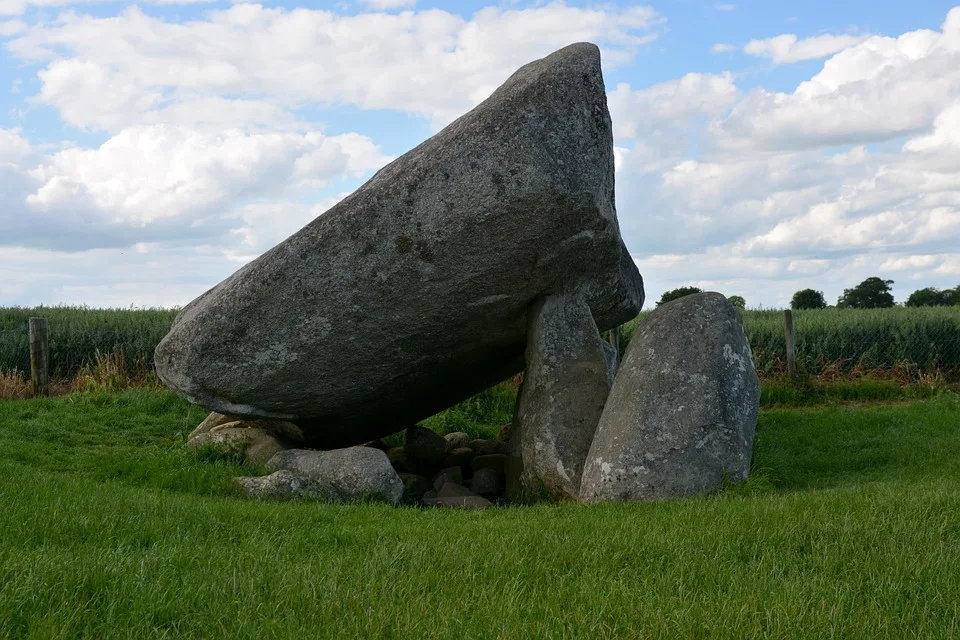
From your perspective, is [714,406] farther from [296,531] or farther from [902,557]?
[296,531]

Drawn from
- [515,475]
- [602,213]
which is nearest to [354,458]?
[515,475]

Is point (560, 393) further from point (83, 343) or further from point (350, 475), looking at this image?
point (83, 343)

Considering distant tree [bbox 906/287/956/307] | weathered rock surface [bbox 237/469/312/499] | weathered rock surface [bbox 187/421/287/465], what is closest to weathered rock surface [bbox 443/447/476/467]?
weathered rock surface [bbox 187/421/287/465]

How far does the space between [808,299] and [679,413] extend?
117 feet

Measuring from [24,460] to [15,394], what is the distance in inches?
279

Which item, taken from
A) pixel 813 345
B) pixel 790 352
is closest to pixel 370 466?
pixel 790 352

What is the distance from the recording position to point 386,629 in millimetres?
4254

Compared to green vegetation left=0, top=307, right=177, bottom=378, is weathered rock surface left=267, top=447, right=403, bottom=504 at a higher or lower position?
lower

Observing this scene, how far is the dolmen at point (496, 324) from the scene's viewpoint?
8.72 meters

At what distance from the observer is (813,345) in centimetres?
2139

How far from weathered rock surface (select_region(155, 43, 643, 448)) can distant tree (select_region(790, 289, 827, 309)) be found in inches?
1344

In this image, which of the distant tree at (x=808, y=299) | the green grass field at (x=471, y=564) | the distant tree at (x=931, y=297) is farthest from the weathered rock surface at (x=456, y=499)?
the distant tree at (x=931, y=297)

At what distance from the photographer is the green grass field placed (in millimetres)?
4340

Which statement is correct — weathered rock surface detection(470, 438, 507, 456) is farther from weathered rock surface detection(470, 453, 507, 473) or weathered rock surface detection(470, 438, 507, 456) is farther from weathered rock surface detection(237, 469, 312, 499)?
weathered rock surface detection(237, 469, 312, 499)
